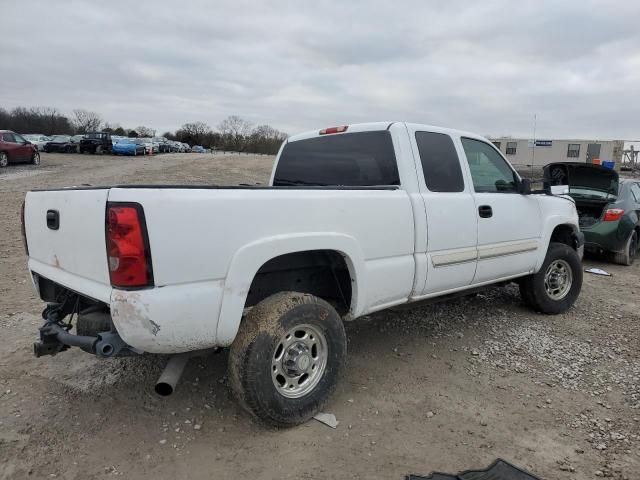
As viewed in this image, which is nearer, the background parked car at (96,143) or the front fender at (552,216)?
the front fender at (552,216)

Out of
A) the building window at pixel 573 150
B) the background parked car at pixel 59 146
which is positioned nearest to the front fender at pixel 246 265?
the building window at pixel 573 150

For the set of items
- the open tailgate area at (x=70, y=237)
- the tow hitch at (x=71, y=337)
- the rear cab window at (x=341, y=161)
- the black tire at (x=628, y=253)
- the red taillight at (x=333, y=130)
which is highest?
the red taillight at (x=333, y=130)

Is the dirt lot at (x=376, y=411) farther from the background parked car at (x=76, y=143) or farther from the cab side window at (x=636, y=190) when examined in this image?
the background parked car at (x=76, y=143)

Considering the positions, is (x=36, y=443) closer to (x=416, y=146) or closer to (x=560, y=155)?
(x=416, y=146)

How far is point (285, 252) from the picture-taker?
9.77 ft

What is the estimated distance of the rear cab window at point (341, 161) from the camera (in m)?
3.99

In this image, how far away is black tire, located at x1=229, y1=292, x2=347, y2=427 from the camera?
9.49 ft

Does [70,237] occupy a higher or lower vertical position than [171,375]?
higher

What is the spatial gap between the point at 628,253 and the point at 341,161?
6.60m

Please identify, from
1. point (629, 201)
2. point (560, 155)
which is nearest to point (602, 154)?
point (560, 155)

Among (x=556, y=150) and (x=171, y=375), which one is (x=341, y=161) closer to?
(x=171, y=375)

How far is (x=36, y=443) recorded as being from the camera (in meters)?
2.96

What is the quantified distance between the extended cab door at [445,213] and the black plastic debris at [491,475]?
1.47m

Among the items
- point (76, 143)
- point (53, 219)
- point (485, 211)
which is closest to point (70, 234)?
point (53, 219)
